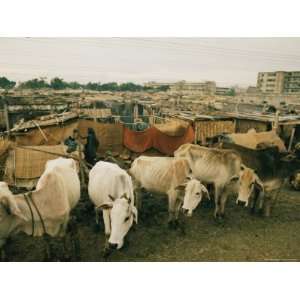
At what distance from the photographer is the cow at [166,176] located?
558 centimetres

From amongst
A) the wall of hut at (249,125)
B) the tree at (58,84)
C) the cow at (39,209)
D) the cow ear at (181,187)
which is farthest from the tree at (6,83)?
the wall of hut at (249,125)

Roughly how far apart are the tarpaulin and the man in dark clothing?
75cm

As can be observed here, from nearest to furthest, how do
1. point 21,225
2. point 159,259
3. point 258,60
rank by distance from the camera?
point 21,225
point 159,259
point 258,60

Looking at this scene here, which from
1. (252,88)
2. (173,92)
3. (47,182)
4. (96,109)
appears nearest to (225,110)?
(252,88)

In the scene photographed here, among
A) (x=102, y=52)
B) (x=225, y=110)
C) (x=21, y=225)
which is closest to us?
(x=21, y=225)

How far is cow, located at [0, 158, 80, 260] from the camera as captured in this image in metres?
4.06

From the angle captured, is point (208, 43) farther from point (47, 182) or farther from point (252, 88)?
point (47, 182)

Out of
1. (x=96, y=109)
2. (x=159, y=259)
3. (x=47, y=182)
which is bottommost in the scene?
(x=159, y=259)

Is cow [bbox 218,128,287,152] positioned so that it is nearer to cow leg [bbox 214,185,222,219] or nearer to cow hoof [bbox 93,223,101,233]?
cow leg [bbox 214,185,222,219]

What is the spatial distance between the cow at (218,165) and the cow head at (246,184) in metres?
0.17

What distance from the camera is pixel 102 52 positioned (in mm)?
5277

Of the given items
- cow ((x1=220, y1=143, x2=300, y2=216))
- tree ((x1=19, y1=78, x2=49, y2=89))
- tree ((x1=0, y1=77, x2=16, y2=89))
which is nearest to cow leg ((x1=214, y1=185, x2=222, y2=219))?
cow ((x1=220, y1=143, x2=300, y2=216))

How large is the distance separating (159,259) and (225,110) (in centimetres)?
457

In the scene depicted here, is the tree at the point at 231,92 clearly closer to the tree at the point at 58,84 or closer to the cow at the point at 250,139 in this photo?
the cow at the point at 250,139
